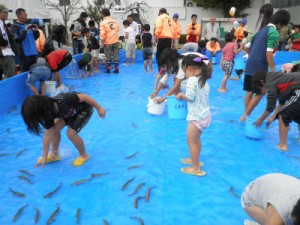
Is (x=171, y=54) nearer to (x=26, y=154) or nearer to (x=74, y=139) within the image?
(x=74, y=139)

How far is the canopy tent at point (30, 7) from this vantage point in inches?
500

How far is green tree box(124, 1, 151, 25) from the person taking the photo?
22.1 meters

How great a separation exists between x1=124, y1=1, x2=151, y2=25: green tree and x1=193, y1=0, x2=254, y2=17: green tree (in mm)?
4019

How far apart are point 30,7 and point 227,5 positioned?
1477 centimetres

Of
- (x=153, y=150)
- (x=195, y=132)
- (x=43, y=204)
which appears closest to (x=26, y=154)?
(x=43, y=204)

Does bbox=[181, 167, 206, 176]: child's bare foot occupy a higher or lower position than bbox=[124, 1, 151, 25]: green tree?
lower

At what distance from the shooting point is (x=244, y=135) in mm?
4539

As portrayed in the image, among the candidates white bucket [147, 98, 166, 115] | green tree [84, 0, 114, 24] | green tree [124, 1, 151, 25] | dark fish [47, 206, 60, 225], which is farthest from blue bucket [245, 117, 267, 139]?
green tree [124, 1, 151, 25]

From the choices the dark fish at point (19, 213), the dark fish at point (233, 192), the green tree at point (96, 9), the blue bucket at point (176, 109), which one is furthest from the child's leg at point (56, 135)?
the green tree at point (96, 9)

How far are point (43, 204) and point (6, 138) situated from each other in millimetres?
2023

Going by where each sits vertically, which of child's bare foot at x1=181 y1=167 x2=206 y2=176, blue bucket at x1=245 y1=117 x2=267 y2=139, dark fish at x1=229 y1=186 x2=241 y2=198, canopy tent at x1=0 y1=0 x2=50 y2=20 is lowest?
dark fish at x1=229 y1=186 x2=241 y2=198

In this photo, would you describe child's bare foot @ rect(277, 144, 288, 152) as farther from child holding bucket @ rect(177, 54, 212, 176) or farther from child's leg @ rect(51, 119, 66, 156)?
child's leg @ rect(51, 119, 66, 156)

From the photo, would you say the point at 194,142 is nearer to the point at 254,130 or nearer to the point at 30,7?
the point at 254,130

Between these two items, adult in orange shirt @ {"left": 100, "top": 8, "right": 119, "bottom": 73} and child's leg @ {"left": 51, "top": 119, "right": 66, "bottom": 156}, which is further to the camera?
adult in orange shirt @ {"left": 100, "top": 8, "right": 119, "bottom": 73}
